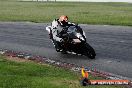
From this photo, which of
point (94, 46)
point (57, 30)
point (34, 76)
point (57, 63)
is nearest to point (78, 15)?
point (94, 46)

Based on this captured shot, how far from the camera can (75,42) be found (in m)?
17.1

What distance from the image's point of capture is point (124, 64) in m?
15.2

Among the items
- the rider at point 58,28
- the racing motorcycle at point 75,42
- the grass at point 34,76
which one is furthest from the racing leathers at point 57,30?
the grass at point 34,76

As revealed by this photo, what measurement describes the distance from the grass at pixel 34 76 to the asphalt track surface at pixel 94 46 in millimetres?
1900

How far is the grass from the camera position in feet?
38.5

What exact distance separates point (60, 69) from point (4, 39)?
10.3 metres

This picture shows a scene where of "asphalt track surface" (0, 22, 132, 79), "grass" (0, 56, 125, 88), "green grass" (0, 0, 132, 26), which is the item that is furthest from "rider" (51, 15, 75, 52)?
"green grass" (0, 0, 132, 26)

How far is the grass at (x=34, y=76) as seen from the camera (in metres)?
11.8

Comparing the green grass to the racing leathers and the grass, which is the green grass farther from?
the grass

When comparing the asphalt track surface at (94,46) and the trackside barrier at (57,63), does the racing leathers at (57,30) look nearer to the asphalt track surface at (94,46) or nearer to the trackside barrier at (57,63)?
the asphalt track surface at (94,46)

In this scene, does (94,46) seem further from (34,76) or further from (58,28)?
(34,76)

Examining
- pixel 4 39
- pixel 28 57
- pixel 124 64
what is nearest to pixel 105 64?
pixel 124 64

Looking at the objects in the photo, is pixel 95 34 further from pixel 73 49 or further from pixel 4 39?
pixel 73 49

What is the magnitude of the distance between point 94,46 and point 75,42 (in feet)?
10.4
